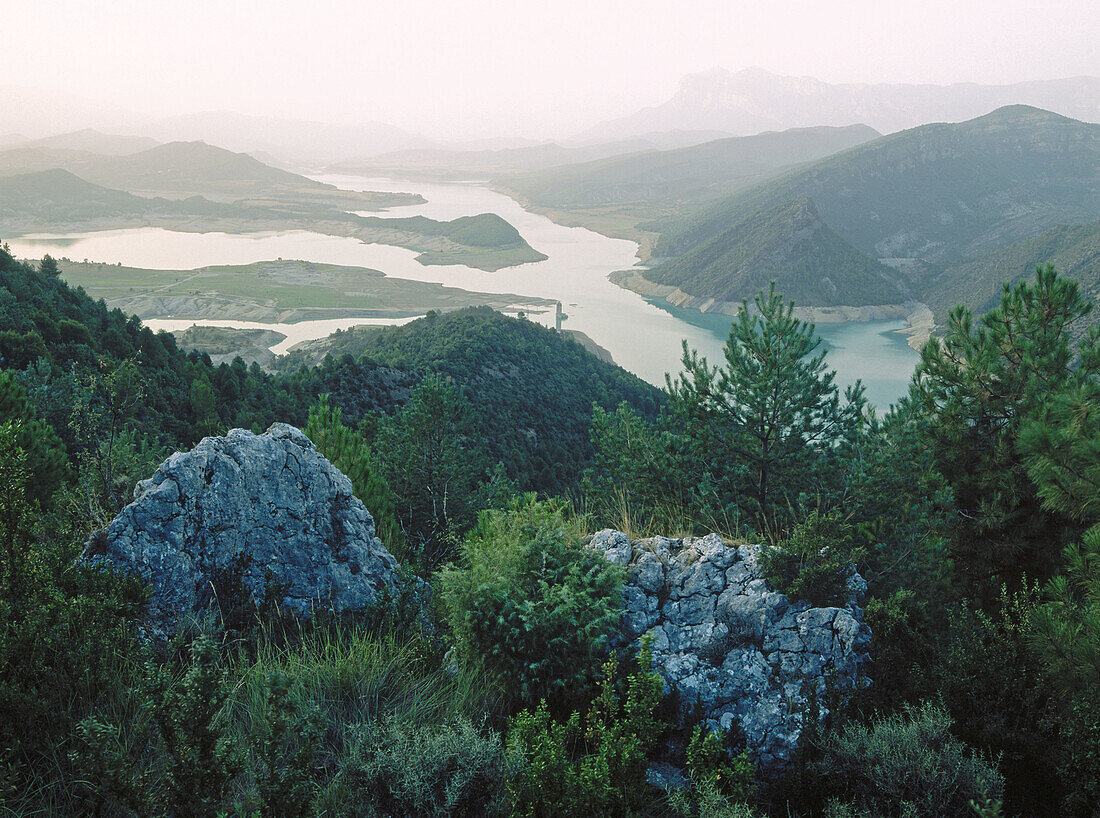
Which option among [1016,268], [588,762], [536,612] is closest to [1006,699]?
[588,762]

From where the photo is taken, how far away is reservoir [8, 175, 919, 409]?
3039 inches

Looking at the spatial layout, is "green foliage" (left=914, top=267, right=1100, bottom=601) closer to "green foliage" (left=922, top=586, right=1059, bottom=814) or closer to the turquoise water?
"green foliage" (left=922, top=586, right=1059, bottom=814)

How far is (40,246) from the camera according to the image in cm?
13600

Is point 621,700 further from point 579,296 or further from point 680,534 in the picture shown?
point 579,296

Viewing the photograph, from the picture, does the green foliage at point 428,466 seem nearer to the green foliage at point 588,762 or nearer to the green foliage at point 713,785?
the green foliage at point 588,762

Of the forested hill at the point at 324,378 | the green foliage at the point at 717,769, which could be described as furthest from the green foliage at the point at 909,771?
the forested hill at the point at 324,378

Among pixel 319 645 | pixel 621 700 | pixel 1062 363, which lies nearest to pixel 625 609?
pixel 621 700

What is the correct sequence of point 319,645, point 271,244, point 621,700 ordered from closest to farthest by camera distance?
point 621,700 < point 319,645 < point 271,244

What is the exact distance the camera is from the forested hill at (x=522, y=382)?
111 ft

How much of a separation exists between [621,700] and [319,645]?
6.76 ft

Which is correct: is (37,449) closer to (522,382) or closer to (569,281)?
(522,382)

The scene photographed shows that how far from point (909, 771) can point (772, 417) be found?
484 cm

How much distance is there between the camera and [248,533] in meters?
5.12

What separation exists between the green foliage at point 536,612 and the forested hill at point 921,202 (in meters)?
147
